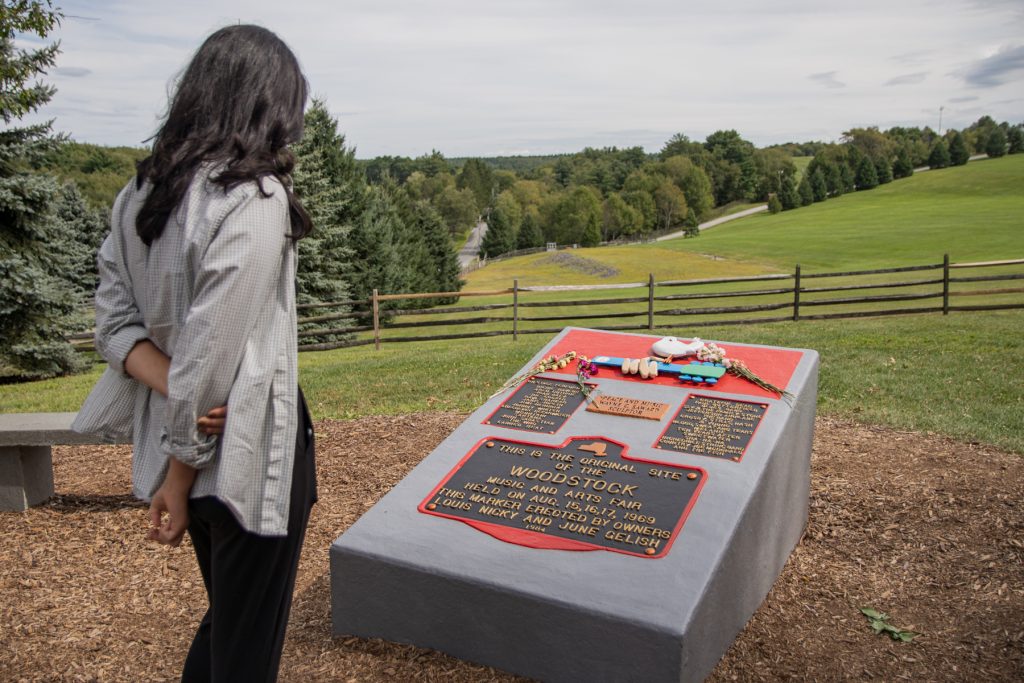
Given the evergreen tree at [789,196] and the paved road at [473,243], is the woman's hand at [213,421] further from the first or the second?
the paved road at [473,243]

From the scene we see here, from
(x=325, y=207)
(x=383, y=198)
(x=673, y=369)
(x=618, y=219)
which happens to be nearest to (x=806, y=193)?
(x=618, y=219)

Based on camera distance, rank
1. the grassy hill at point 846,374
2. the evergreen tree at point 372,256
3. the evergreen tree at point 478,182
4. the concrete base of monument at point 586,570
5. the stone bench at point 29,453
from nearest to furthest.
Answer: the concrete base of monument at point 586,570 → the stone bench at point 29,453 → the grassy hill at point 846,374 → the evergreen tree at point 372,256 → the evergreen tree at point 478,182

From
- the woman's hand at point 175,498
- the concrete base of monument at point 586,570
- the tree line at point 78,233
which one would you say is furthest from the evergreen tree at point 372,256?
the woman's hand at point 175,498

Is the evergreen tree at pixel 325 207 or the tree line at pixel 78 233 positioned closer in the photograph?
the tree line at pixel 78 233

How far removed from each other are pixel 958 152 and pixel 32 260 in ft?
289

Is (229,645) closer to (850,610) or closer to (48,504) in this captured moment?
(850,610)

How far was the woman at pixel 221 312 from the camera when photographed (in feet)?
6.12

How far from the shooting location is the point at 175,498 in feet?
6.54

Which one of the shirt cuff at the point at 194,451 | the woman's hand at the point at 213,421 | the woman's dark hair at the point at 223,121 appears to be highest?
the woman's dark hair at the point at 223,121

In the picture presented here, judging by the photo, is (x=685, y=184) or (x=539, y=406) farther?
(x=685, y=184)

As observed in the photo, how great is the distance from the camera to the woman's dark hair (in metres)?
1.90

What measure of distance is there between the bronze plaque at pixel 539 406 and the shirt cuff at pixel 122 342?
263cm

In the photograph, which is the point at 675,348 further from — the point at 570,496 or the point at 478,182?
the point at 478,182

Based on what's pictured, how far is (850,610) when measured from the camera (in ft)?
13.8
